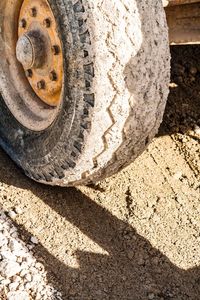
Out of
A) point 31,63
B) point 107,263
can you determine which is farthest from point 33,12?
point 107,263

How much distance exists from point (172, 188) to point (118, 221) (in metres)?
0.47

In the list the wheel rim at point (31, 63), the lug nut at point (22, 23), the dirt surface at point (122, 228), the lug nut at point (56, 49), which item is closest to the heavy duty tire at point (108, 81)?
the wheel rim at point (31, 63)

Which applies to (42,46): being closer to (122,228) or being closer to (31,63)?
(31,63)

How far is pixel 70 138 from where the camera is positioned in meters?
2.95

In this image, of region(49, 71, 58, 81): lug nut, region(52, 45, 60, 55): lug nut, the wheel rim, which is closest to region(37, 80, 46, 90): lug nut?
the wheel rim

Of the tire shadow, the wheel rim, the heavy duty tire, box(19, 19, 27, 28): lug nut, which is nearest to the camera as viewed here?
the heavy duty tire

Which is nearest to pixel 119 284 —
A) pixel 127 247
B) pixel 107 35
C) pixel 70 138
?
pixel 127 247

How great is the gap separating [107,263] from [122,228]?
0.27 metres

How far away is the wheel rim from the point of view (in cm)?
309

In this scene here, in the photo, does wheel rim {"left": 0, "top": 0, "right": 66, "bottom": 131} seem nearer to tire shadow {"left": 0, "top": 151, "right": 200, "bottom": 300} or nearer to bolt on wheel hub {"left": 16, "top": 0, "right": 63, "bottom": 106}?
bolt on wheel hub {"left": 16, "top": 0, "right": 63, "bottom": 106}

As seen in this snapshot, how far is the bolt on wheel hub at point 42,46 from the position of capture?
3.05 metres

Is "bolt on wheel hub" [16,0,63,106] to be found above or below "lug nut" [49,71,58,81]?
above

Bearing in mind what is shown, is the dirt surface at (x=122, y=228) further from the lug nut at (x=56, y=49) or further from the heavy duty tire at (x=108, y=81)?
the lug nut at (x=56, y=49)

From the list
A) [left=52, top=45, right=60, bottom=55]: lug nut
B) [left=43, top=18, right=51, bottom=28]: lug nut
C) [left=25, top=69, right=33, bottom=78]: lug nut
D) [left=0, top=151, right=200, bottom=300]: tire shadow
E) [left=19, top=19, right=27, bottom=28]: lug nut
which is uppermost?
[left=43, top=18, right=51, bottom=28]: lug nut
